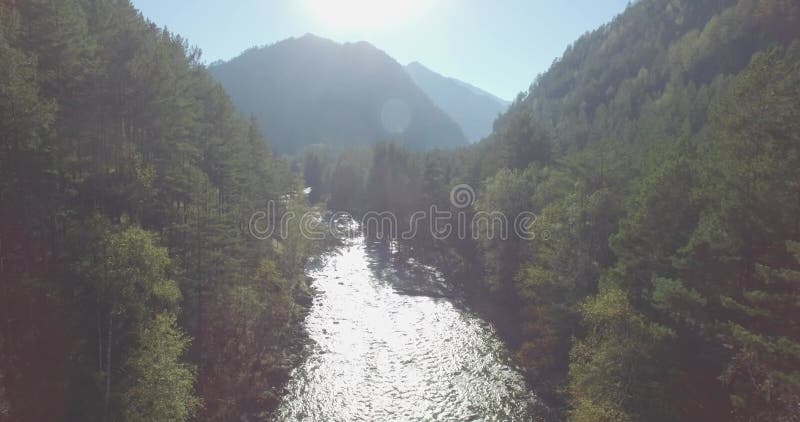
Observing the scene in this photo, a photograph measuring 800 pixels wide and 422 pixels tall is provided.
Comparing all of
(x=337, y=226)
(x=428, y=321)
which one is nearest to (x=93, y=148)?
(x=428, y=321)

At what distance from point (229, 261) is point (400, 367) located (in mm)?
17872

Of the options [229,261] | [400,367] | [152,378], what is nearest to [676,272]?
[400,367]

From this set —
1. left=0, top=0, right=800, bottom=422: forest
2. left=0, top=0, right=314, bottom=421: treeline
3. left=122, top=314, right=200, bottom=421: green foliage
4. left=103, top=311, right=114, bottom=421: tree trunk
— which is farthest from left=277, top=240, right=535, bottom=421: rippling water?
left=103, top=311, right=114, bottom=421: tree trunk

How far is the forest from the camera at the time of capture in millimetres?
19750

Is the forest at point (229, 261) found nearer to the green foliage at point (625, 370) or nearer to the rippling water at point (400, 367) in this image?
the green foliage at point (625, 370)

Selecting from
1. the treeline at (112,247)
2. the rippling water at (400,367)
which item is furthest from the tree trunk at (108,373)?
the rippling water at (400,367)

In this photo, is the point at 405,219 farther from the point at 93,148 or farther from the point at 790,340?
the point at 790,340

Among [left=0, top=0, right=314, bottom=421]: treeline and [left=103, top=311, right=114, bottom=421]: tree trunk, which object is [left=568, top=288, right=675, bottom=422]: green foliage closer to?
[left=0, top=0, right=314, bottom=421]: treeline

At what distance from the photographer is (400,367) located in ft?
130

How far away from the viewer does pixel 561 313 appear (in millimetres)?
36688

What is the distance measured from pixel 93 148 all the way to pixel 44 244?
869cm

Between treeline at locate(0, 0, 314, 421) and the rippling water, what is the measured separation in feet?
12.2

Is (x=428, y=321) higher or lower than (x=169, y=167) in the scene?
lower

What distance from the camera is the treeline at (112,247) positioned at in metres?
19.9
